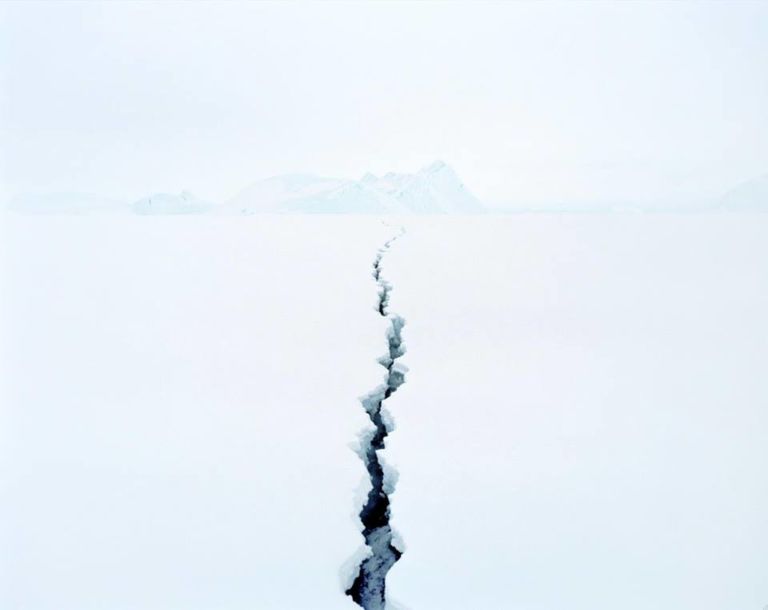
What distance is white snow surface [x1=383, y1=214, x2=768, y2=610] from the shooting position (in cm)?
201

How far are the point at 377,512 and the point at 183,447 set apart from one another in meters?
0.96

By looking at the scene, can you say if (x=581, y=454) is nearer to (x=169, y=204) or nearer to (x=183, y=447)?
(x=183, y=447)

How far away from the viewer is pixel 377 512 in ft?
8.54

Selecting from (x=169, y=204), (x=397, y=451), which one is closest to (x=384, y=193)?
(x=169, y=204)

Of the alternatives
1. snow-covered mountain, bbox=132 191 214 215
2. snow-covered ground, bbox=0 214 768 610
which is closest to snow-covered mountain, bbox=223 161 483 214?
snow-covered mountain, bbox=132 191 214 215

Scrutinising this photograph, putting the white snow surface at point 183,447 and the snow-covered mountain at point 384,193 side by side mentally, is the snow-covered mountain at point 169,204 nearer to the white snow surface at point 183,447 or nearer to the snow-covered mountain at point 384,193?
the snow-covered mountain at point 384,193

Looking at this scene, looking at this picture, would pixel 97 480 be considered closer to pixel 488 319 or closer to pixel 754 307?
pixel 488 319

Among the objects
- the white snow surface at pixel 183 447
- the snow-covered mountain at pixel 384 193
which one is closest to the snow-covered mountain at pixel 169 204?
the snow-covered mountain at pixel 384 193

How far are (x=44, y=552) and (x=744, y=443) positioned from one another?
3058 millimetres

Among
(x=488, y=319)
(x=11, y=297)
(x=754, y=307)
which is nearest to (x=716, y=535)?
(x=488, y=319)

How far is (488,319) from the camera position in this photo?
542cm

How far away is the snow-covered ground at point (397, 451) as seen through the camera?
2000mm

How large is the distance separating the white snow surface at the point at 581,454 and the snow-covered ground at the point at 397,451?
0.01m

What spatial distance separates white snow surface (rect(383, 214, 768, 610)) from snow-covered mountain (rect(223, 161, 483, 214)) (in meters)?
89.7
